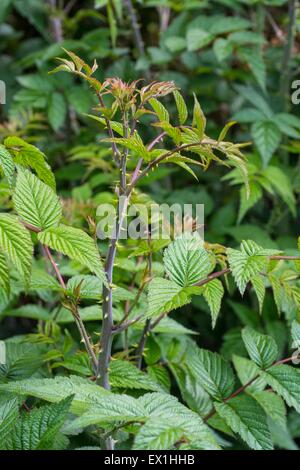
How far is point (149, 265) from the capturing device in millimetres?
861

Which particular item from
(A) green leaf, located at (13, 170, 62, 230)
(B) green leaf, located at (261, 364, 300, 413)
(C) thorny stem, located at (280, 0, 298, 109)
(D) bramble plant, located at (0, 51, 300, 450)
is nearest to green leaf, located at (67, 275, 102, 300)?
(D) bramble plant, located at (0, 51, 300, 450)

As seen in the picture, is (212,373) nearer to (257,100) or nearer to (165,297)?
(165,297)

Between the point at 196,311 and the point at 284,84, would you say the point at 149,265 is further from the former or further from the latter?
the point at 284,84

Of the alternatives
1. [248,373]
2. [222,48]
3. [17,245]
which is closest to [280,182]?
[222,48]

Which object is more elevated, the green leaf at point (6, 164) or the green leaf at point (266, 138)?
the green leaf at point (266, 138)

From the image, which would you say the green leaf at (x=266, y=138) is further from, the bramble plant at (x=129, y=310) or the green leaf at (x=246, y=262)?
the green leaf at (x=246, y=262)

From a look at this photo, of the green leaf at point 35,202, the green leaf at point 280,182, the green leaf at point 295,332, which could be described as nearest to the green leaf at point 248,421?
the green leaf at point 295,332

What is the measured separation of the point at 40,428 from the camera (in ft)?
2.14

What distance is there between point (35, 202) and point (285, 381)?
0.39 m

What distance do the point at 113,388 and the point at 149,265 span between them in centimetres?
18

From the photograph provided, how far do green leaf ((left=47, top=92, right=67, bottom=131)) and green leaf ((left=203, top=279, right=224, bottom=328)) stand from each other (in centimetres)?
93

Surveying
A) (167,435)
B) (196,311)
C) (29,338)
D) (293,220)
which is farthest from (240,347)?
(167,435)

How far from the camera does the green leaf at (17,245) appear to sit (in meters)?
0.63

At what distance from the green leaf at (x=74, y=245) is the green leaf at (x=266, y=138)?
0.83 metres
